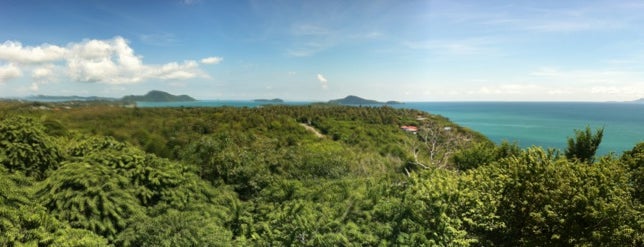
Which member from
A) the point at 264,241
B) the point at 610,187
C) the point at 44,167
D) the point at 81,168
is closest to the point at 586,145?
the point at 610,187

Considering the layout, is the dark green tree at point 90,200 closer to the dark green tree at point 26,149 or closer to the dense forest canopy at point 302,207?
the dense forest canopy at point 302,207

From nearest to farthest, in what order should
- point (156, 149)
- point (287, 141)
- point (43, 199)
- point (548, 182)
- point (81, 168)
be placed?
1. point (43, 199)
2. point (81, 168)
3. point (548, 182)
4. point (156, 149)
5. point (287, 141)

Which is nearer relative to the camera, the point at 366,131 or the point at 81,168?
the point at 81,168

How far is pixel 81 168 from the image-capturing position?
885cm

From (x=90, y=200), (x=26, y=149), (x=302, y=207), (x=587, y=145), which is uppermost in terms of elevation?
(x=26, y=149)

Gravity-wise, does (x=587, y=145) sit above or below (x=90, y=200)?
above

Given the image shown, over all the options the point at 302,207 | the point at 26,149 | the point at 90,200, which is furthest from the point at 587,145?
the point at 26,149

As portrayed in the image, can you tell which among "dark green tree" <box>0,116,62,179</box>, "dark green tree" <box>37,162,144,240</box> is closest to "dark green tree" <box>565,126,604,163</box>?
"dark green tree" <box>37,162,144,240</box>

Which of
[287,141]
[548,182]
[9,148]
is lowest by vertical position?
[287,141]

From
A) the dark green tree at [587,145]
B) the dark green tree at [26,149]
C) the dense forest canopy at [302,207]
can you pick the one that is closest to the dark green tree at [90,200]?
the dense forest canopy at [302,207]

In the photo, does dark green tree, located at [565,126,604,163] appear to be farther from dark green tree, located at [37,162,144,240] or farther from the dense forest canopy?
dark green tree, located at [37,162,144,240]

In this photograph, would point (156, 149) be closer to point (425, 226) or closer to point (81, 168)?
point (81, 168)

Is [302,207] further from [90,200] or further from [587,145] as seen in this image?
[587,145]

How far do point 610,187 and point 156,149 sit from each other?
2481cm
